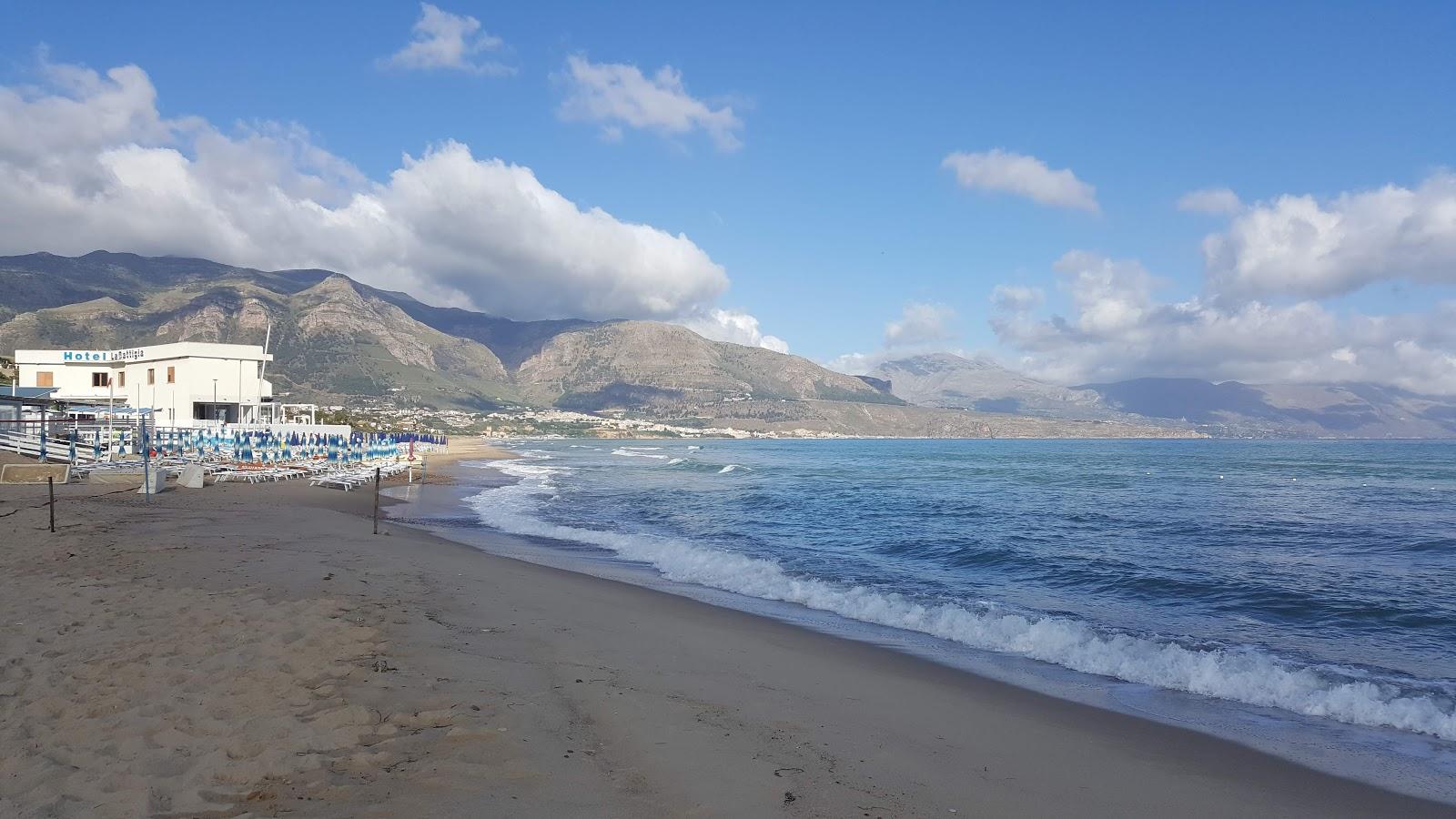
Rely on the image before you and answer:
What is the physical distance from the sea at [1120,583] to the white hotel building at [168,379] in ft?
103

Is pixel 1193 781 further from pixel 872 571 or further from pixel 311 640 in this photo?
pixel 872 571

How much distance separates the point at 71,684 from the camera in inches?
233

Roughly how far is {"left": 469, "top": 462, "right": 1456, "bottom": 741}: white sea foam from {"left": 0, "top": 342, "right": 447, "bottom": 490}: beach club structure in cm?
1882

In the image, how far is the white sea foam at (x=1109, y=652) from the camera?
750 centimetres

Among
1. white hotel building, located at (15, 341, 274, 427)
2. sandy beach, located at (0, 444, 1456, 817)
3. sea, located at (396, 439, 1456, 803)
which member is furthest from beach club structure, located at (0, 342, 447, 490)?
sandy beach, located at (0, 444, 1456, 817)

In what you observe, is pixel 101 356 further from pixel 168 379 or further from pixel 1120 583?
pixel 1120 583

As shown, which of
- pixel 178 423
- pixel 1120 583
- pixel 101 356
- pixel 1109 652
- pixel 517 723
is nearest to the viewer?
pixel 517 723

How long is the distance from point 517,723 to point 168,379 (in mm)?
60401

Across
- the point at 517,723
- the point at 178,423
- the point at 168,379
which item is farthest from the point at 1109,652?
the point at 168,379

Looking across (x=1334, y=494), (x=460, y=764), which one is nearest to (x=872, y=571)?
(x=460, y=764)

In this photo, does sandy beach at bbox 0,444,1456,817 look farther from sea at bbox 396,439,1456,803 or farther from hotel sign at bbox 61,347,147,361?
hotel sign at bbox 61,347,147,361

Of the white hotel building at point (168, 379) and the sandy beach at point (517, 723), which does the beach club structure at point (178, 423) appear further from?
the sandy beach at point (517, 723)

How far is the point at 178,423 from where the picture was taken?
5025cm

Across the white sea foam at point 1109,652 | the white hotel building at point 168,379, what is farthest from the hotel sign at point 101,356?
the white sea foam at point 1109,652
